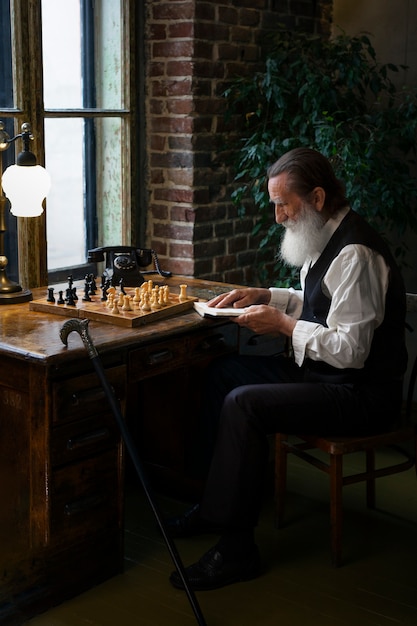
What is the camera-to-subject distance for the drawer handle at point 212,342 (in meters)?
3.55

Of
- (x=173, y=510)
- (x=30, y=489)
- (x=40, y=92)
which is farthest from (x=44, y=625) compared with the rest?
(x=40, y=92)

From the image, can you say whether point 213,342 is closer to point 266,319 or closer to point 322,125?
point 266,319

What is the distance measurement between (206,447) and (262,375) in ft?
1.20

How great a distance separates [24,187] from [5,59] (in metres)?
0.66

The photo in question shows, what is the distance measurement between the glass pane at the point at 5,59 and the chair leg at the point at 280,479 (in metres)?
1.77

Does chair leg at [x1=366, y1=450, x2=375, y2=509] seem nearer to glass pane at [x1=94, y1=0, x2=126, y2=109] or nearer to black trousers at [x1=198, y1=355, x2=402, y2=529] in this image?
black trousers at [x1=198, y1=355, x2=402, y2=529]

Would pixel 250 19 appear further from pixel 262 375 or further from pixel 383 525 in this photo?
pixel 383 525

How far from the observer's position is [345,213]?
3.43 meters

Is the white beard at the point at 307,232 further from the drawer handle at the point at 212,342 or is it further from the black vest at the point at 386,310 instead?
the drawer handle at the point at 212,342

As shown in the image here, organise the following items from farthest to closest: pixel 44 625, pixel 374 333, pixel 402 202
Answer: pixel 402 202, pixel 374 333, pixel 44 625

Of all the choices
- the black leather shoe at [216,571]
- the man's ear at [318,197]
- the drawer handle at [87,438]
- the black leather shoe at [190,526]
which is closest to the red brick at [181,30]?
the man's ear at [318,197]

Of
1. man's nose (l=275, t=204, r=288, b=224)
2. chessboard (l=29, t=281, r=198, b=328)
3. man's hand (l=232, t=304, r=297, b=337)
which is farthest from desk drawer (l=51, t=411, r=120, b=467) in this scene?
man's nose (l=275, t=204, r=288, b=224)

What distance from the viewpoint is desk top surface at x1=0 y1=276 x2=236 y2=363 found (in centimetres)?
284

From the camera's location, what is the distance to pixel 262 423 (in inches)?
127
